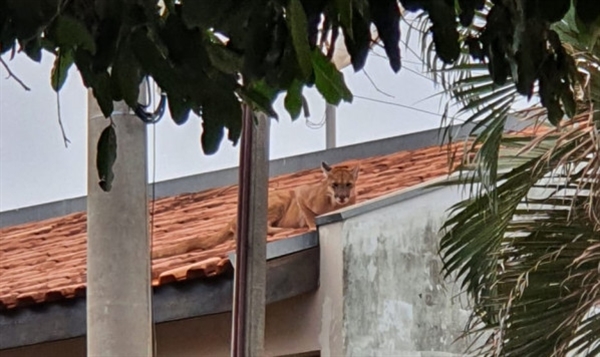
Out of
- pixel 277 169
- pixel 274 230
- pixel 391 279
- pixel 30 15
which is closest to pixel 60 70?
pixel 30 15

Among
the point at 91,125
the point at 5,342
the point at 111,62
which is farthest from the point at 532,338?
the point at 5,342

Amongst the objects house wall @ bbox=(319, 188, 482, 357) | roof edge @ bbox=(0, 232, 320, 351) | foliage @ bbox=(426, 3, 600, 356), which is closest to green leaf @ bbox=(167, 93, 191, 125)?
foliage @ bbox=(426, 3, 600, 356)

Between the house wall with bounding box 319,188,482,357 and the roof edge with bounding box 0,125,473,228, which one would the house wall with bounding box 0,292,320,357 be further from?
the roof edge with bounding box 0,125,473,228

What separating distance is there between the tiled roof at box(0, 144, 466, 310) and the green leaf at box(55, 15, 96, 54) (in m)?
4.33

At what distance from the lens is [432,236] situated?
6.95 m

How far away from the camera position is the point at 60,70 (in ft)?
8.25

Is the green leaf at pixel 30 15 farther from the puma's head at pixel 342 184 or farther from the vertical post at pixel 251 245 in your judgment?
the puma's head at pixel 342 184

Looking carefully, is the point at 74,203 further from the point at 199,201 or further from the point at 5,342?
the point at 5,342

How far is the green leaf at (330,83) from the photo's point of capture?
8.07 ft

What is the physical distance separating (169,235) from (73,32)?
21.7 feet

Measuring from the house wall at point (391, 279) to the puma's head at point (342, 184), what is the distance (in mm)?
1614

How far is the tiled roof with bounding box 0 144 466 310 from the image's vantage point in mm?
7105

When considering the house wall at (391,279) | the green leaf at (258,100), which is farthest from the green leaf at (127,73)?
the house wall at (391,279)

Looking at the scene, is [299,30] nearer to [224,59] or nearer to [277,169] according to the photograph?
[224,59]
